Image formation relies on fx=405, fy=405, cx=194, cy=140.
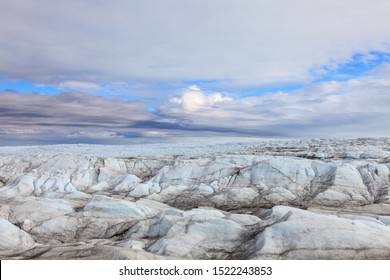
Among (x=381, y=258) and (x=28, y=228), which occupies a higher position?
(x=381, y=258)

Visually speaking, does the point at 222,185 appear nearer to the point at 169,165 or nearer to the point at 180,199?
the point at 180,199

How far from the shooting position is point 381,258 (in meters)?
13.5

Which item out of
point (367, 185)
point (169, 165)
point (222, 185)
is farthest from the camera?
point (169, 165)

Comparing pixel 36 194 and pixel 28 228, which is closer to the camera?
pixel 28 228

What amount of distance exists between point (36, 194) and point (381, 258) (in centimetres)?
2774

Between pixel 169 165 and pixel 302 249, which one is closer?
pixel 302 249

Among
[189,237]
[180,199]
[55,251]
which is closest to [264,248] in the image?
[189,237]

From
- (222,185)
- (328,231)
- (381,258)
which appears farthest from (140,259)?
(222,185)

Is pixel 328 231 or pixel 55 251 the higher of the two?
pixel 328 231

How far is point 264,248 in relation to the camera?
14.3 metres

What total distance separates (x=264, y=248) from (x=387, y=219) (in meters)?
10.8

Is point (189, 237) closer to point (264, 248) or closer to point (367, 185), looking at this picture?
point (264, 248)

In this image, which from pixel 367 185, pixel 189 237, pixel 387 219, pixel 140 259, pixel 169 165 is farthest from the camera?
pixel 169 165
